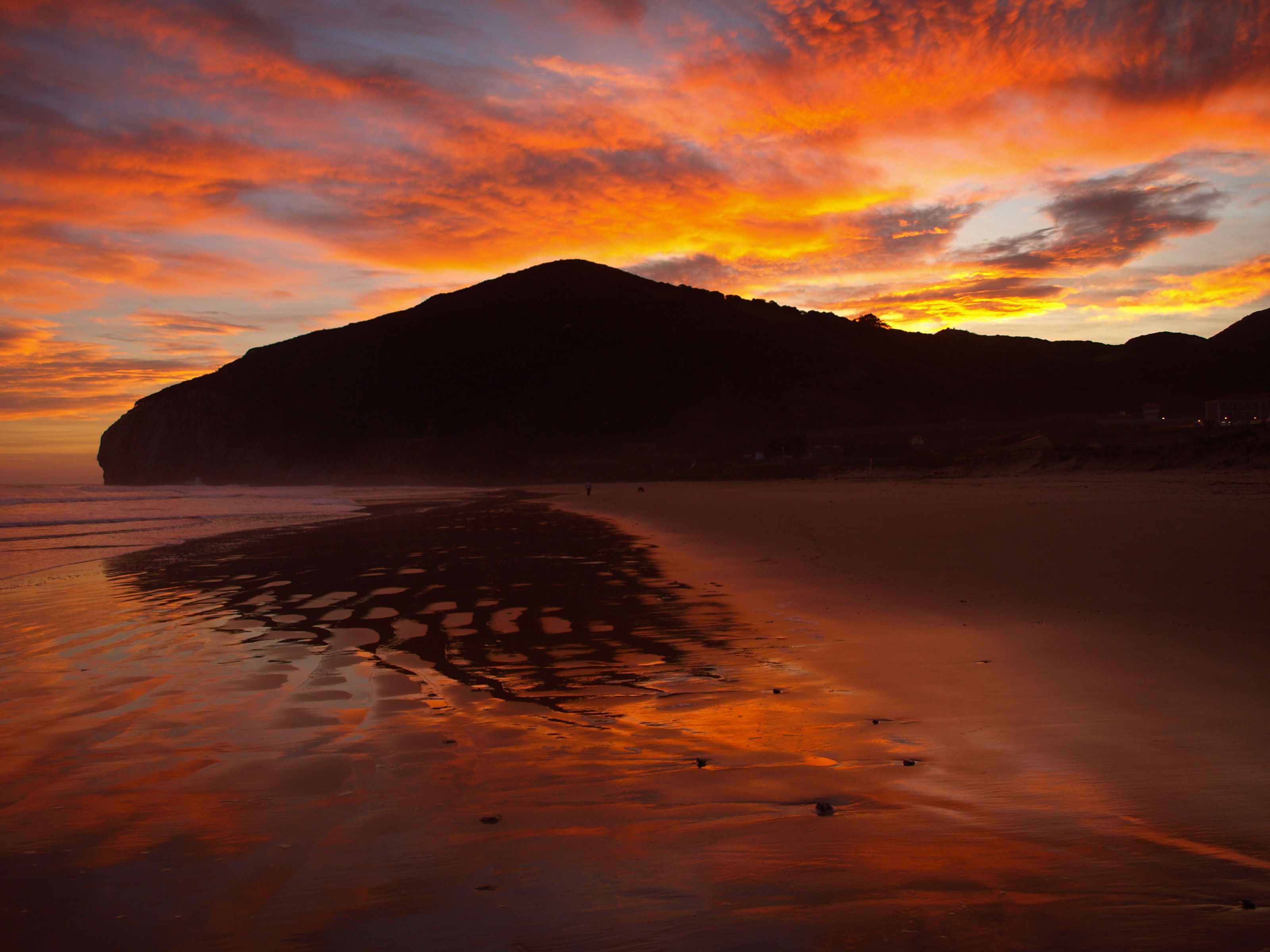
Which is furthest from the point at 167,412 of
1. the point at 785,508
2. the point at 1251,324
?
the point at 1251,324

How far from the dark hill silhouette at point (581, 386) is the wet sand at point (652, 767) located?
248 feet

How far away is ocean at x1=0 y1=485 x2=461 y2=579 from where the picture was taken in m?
15.2

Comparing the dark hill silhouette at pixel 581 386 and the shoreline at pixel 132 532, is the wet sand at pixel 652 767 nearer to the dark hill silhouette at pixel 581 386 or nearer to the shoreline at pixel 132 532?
the shoreline at pixel 132 532

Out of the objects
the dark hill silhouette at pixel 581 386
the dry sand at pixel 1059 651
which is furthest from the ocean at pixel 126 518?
the dark hill silhouette at pixel 581 386

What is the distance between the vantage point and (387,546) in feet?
50.4

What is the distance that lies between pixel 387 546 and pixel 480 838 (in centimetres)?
1310

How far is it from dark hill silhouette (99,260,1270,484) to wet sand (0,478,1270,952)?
248ft

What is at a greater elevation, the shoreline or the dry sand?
the shoreline

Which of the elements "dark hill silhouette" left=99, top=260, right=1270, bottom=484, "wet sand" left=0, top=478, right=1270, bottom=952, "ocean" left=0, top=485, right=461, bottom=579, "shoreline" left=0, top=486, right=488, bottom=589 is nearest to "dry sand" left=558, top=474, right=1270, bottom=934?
"wet sand" left=0, top=478, right=1270, bottom=952

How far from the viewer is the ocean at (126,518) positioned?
15.2 meters

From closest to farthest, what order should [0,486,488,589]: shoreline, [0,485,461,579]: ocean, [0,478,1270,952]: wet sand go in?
[0,478,1270,952]: wet sand → [0,486,488,589]: shoreline → [0,485,461,579]: ocean

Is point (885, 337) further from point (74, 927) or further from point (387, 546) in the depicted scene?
point (74, 927)

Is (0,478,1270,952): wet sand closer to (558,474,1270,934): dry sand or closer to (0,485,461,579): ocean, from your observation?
(558,474,1270,934): dry sand

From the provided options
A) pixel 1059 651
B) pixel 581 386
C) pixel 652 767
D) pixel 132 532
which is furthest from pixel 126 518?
pixel 581 386
